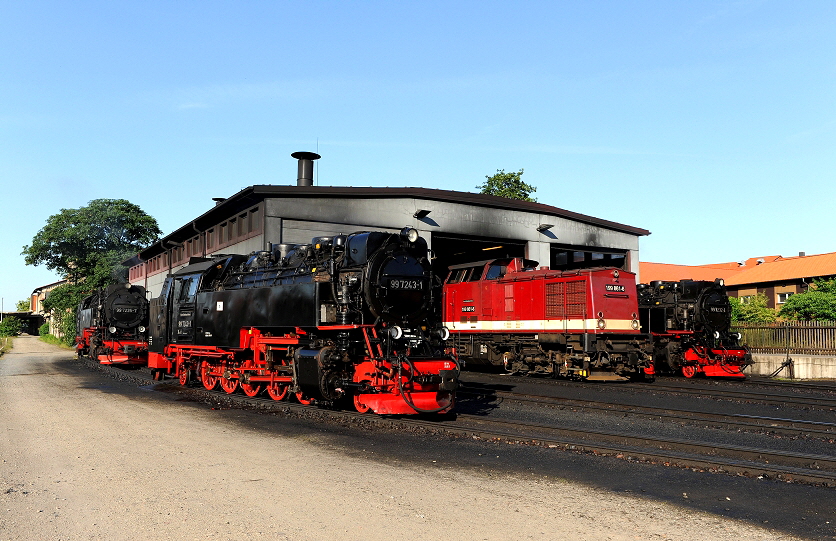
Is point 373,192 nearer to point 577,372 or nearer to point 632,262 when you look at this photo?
point 577,372

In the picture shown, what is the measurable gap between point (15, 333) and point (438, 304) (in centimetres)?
9090

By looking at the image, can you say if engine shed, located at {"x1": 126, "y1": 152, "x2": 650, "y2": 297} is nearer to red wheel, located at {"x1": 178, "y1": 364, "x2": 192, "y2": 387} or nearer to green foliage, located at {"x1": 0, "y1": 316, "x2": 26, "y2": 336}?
red wheel, located at {"x1": 178, "y1": 364, "x2": 192, "y2": 387}

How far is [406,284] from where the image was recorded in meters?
12.0

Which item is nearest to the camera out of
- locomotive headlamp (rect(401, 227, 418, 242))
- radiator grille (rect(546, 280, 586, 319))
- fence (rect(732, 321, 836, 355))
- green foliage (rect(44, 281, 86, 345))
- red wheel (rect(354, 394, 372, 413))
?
red wheel (rect(354, 394, 372, 413))

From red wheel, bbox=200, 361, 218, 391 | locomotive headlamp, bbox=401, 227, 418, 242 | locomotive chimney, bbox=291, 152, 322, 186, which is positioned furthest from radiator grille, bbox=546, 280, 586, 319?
locomotive chimney, bbox=291, 152, 322, 186

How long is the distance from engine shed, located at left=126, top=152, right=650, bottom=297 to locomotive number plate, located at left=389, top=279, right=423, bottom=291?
11.2m

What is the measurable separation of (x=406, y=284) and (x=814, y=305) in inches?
1435

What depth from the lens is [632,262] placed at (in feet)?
110

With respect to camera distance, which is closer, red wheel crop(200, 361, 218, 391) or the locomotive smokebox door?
the locomotive smokebox door

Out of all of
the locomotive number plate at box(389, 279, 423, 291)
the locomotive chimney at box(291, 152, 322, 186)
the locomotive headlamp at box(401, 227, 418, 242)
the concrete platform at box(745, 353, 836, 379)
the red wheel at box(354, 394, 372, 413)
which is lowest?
the concrete platform at box(745, 353, 836, 379)

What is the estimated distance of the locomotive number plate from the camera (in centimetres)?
1179

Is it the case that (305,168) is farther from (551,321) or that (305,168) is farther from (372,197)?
(551,321)

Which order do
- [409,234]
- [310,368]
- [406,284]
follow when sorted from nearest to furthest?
1. [310,368]
2. [406,284]
3. [409,234]

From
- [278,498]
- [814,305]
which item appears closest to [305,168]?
[278,498]
